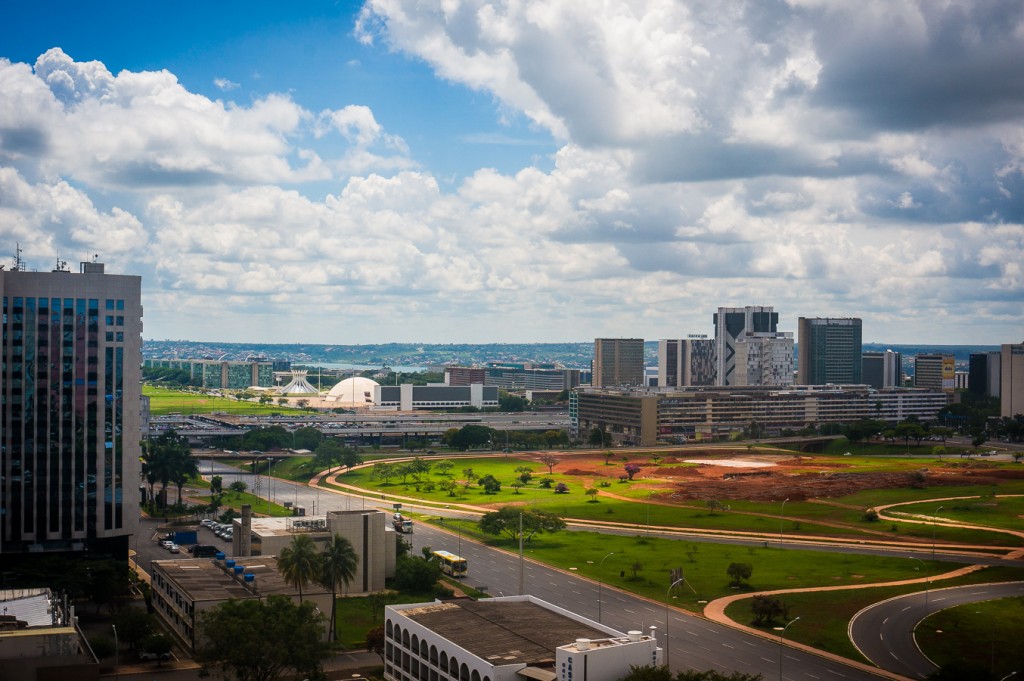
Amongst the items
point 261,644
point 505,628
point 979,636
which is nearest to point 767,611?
point 979,636

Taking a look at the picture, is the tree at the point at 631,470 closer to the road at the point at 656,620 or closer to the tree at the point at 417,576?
the road at the point at 656,620

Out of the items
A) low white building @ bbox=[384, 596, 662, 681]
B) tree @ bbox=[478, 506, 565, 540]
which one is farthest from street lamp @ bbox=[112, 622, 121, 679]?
tree @ bbox=[478, 506, 565, 540]

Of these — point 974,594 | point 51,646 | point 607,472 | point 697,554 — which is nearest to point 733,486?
point 607,472

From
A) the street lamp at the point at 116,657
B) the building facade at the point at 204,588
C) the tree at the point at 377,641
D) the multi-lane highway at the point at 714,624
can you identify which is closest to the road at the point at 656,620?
the multi-lane highway at the point at 714,624

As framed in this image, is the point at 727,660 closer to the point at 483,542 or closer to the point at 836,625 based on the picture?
the point at 836,625

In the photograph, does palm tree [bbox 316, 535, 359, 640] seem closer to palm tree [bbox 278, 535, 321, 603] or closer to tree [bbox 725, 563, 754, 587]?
palm tree [bbox 278, 535, 321, 603]

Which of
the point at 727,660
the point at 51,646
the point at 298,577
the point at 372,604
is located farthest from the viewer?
the point at 372,604
